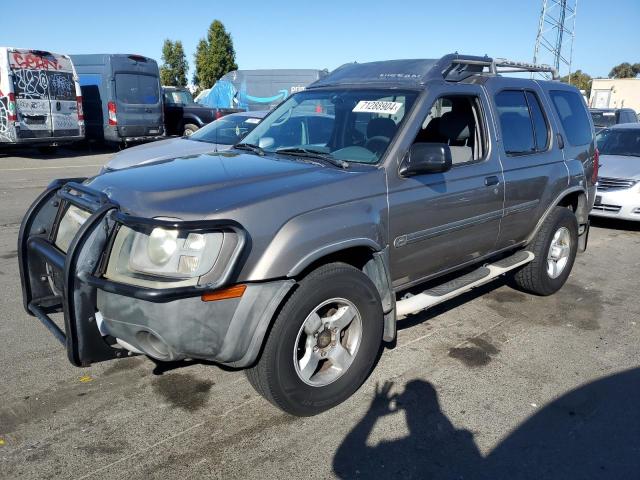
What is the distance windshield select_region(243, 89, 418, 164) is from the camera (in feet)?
12.3

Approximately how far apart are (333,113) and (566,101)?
105 inches

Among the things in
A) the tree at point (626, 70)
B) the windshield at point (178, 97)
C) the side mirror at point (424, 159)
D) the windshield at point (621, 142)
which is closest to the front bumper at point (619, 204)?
the windshield at point (621, 142)

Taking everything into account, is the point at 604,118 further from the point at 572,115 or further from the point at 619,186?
the point at 572,115

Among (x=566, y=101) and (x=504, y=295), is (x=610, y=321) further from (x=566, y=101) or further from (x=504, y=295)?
(x=566, y=101)

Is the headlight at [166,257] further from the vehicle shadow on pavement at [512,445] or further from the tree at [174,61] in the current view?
the tree at [174,61]

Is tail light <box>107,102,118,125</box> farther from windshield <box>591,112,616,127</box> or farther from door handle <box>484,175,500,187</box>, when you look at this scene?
door handle <box>484,175,500,187</box>

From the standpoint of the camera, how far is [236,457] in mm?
2865

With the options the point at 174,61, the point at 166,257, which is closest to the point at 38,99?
the point at 166,257

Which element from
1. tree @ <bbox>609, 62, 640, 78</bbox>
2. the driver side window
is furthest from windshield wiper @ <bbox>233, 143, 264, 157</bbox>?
tree @ <bbox>609, 62, 640, 78</bbox>

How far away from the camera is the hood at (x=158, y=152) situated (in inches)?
→ 312

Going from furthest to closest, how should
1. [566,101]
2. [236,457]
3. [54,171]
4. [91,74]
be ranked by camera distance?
1. [91,74]
2. [54,171]
3. [566,101]
4. [236,457]

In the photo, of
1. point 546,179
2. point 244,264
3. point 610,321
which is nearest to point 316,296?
point 244,264

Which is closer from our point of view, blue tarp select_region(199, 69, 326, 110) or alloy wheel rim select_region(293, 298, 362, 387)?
alloy wheel rim select_region(293, 298, 362, 387)

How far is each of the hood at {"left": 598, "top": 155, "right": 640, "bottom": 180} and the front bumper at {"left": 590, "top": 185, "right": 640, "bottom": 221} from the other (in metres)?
0.26
